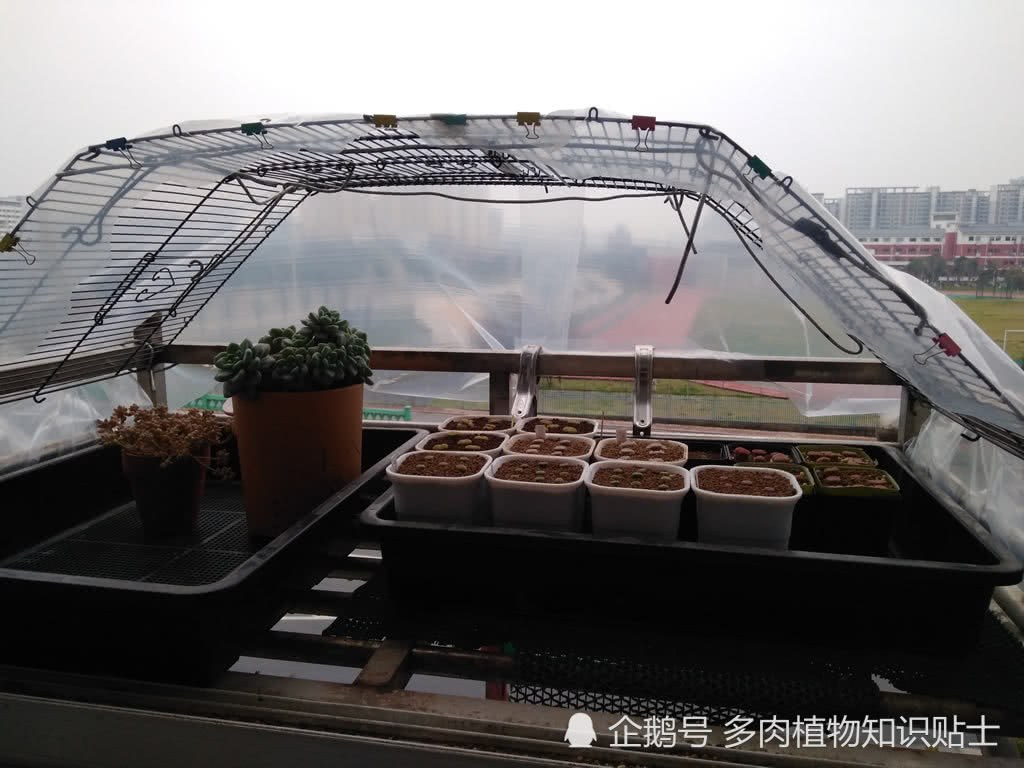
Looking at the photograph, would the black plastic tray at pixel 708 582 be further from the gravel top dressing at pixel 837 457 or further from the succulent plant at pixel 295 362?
the succulent plant at pixel 295 362

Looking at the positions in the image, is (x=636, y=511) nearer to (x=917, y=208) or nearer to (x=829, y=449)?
(x=829, y=449)

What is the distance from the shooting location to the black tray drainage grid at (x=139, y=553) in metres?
1.14

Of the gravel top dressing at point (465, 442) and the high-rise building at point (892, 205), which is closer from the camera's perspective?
the gravel top dressing at point (465, 442)

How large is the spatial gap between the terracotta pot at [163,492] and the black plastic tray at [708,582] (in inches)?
17.2

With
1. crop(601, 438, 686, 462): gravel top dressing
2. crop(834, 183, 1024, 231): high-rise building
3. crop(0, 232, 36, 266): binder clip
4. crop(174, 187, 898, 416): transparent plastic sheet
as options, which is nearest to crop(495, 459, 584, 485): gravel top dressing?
crop(601, 438, 686, 462): gravel top dressing

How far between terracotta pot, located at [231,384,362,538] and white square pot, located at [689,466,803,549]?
708 millimetres

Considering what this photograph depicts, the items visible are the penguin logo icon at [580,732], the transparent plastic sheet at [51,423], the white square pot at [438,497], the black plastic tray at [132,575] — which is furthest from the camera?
the transparent plastic sheet at [51,423]

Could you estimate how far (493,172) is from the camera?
1.45 meters

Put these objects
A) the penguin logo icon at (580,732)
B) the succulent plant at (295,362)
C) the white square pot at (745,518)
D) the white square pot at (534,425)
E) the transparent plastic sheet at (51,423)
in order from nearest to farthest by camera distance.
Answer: the penguin logo icon at (580,732), the white square pot at (745,518), the succulent plant at (295,362), the white square pot at (534,425), the transparent plastic sheet at (51,423)

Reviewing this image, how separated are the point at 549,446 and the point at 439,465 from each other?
0.27 m

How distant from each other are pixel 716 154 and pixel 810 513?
621 millimetres

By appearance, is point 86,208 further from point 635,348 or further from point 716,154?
point 635,348

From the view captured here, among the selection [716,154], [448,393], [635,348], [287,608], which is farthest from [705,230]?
[287,608]

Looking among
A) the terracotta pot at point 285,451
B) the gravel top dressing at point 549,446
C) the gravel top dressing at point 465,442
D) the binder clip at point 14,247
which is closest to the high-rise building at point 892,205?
the gravel top dressing at point 549,446
